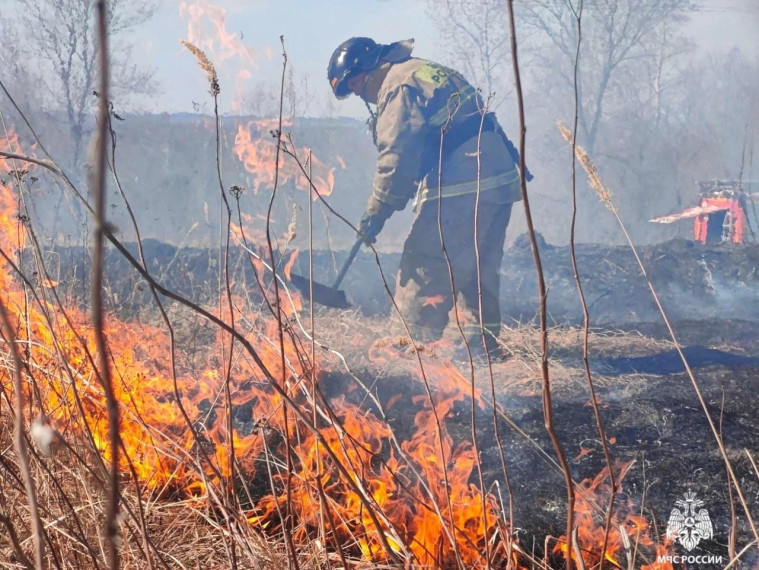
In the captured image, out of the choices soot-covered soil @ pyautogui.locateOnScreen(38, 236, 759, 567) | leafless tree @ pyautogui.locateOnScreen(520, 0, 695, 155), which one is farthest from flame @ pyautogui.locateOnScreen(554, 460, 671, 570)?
leafless tree @ pyautogui.locateOnScreen(520, 0, 695, 155)

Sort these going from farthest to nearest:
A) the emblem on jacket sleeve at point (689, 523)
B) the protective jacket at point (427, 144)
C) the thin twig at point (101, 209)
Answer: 1. the protective jacket at point (427, 144)
2. the emblem on jacket sleeve at point (689, 523)
3. the thin twig at point (101, 209)

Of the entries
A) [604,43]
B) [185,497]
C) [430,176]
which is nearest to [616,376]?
[430,176]

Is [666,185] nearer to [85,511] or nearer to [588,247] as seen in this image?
[588,247]

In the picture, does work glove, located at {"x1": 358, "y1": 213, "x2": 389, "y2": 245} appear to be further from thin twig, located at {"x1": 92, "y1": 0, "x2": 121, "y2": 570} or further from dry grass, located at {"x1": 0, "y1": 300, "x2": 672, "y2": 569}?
thin twig, located at {"x1": 92, "y1": 0, "x2": 121, "y2": 570}

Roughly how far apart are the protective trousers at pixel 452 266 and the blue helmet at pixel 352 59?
1213mm

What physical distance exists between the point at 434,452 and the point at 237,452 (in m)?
0.80

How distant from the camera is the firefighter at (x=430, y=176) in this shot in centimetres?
470

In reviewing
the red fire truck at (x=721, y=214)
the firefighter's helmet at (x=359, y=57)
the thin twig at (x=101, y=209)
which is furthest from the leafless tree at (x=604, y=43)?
the thin twig at (x=101, y=209)

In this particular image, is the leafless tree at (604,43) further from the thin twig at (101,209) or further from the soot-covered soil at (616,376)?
the thin twig at (101,209)

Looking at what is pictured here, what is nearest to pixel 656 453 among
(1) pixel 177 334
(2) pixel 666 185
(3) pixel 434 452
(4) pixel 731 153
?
(3) pixel 434 452

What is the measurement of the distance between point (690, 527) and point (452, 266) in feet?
10.2

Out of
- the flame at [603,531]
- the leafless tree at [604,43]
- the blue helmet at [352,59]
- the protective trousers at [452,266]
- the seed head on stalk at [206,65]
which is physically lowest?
the flame at [603,531]


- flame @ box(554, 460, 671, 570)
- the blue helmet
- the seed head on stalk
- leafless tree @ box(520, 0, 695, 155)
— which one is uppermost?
leafless tree @ box(520, 0, 695, 155)

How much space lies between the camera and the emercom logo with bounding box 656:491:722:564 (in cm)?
200
